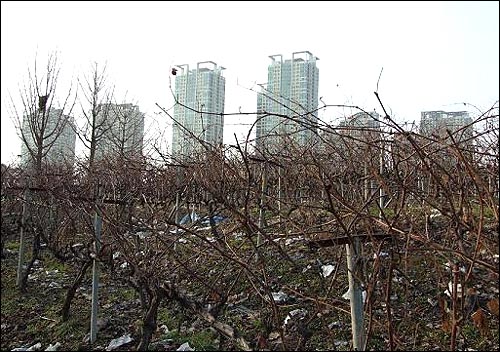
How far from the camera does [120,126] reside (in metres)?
13.4

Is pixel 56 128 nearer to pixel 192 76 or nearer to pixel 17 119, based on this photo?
pixel 17 119

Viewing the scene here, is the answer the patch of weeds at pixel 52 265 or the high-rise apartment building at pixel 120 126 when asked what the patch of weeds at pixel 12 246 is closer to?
the patch of weeds at pixel 52 265

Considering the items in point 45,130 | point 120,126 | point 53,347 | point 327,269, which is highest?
point 120,126

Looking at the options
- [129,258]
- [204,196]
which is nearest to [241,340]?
[129,258]

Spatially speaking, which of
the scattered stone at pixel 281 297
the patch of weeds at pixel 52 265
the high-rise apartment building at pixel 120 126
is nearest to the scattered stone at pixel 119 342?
the scattered stone at pixel 281 297

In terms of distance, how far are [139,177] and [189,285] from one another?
2632 millimetres

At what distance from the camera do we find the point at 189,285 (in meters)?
5.09

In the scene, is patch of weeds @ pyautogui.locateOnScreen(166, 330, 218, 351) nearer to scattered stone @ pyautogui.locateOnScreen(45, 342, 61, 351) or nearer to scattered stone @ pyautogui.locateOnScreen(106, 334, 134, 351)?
scattered stone @ pyautogui.locateOnScreen(106, 334, 134, 351)

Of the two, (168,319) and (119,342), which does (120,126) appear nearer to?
(168,319)

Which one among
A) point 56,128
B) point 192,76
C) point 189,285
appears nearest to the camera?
point 189,285

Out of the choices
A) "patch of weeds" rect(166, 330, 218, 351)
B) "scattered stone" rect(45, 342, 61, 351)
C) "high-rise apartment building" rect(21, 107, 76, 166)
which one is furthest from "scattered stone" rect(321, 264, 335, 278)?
"high-rise apartment building" rect(21, 107, 76, 166)

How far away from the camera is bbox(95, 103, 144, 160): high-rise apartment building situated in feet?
40.7

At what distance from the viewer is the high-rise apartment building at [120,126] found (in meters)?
12.4

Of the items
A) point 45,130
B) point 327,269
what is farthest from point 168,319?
point 45,130
